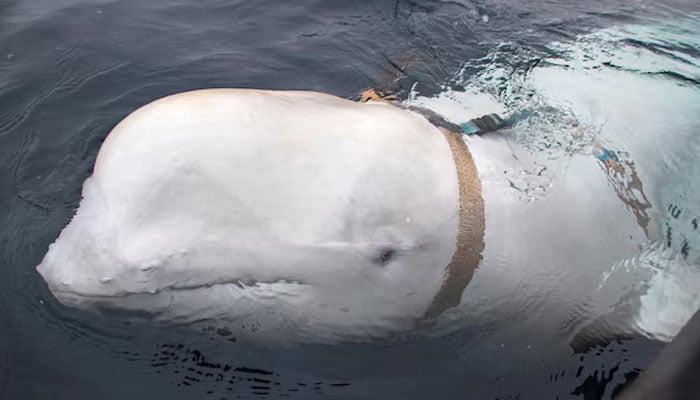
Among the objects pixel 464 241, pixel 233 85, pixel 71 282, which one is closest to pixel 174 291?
pixel 71 282

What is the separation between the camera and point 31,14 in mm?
6793

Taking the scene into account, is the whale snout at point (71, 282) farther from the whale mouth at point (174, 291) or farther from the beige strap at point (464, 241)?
the beige strap at point (464, 241)

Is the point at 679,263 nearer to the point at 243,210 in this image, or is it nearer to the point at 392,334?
the point at 392,334

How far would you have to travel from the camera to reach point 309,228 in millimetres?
2547

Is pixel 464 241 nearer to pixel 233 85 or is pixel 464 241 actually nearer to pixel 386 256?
pixel 386 256

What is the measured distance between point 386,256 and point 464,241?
37cm

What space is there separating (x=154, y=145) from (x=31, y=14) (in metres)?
5.31

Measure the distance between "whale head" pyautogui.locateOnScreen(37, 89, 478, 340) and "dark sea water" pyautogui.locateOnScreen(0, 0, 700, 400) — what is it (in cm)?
40

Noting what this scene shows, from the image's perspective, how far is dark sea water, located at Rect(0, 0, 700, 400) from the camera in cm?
320

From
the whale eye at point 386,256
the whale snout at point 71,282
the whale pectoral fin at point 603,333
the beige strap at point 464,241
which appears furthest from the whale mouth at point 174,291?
the whale pectoral fin at point 603,333

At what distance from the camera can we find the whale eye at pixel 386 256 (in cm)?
269

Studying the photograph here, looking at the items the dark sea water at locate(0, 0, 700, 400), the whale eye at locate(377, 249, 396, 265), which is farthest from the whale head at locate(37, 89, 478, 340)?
the dark sea water at locate(0, 0, 700, 400)

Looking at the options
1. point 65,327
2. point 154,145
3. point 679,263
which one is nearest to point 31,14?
point 65,327

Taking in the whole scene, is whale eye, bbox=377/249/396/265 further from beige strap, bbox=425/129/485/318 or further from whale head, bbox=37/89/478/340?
beige strap, bbox=425/129/485/318
